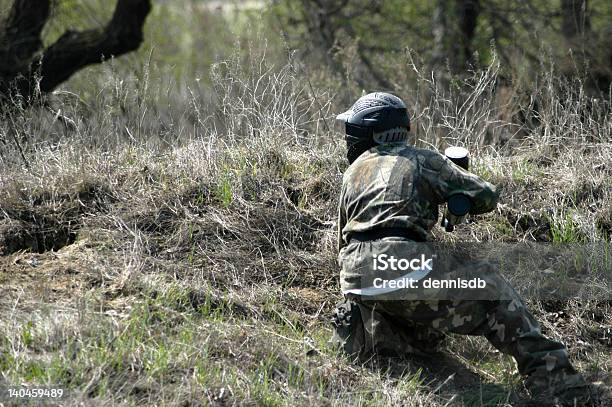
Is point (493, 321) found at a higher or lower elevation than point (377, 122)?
lower

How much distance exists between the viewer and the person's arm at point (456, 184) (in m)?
5.30

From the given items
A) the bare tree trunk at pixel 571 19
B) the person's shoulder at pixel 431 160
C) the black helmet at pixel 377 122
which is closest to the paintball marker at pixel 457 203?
the person's shoulder at pixel 431 160

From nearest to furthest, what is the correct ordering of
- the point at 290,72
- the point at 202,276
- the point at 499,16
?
the point at 202,276
the point at 290,72
the point at 499,16

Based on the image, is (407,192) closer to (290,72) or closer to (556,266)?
(556,266)

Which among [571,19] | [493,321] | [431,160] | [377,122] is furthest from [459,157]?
[571,19]

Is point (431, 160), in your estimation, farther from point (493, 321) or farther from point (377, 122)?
point (493, 321)

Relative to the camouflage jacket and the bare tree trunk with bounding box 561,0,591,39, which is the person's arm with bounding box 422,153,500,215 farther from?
the bare tree trunk with bounding box 561,0,591,39

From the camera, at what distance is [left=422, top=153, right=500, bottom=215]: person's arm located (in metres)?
5.30

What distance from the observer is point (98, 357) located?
499cm

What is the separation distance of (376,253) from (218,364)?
109cm

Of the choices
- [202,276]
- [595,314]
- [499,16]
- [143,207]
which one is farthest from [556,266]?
[499,16]

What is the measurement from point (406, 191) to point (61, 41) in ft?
18.4

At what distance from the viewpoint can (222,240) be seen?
651 centimetres

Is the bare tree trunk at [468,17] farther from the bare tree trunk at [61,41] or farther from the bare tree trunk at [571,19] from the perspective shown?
the bare tree trunk at [61,41]
